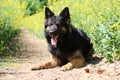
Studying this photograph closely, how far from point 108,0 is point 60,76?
199 cm

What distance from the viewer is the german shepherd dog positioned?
25.1 feet

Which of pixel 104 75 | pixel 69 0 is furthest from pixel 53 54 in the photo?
pixel 69 0

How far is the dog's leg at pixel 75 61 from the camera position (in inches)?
289

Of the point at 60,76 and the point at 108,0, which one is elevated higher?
the point at 108,0

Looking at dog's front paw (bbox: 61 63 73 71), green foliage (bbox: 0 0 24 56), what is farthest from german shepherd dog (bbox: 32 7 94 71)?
green foliage (bbox: 0 0 24 56)

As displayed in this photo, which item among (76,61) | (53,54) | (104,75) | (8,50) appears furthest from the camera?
(8,50)

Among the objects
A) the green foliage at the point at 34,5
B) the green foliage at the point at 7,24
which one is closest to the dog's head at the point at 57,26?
the green foliage at the point at 7,24

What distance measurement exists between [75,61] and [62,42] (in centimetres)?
57

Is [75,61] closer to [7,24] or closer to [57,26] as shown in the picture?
[57,26]

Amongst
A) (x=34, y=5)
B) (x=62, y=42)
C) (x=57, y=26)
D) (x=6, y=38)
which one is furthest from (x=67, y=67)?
(x=34, y=5)

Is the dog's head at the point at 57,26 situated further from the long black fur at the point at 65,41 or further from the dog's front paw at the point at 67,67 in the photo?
the dog's front paw at the point at 67,67

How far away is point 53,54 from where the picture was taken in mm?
8031

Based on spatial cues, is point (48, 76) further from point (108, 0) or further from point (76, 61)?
point (108, 0)

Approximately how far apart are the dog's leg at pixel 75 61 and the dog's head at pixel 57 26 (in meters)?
0.48
